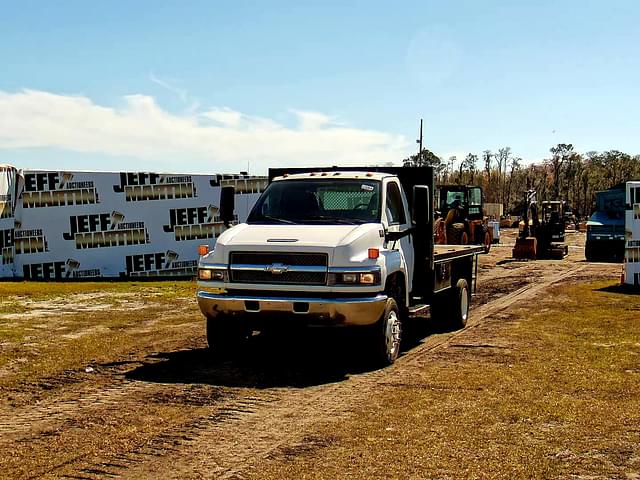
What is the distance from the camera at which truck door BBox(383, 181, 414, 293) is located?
997 centimetres

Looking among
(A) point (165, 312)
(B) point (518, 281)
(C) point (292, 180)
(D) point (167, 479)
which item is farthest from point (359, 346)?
(B) point (518, 281)

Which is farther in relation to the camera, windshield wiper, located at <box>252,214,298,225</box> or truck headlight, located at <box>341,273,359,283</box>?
windshield wiper, located at <box>252,214,298,225</box>

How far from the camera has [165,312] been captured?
1505 cm

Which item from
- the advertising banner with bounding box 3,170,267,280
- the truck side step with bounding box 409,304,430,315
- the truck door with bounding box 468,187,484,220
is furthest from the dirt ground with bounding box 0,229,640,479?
the truck door with bounding box 468,187,484,220

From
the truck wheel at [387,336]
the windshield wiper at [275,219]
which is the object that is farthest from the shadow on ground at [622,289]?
the windshield wiper at [275,219]

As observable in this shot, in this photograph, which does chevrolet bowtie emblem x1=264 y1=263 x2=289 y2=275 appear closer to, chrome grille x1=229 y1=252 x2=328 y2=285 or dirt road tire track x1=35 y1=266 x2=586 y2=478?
chrome grille x1=229 y1=252 x2=328 y2=285

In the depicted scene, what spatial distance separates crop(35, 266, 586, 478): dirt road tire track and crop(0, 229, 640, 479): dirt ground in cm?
2

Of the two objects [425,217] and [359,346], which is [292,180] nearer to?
[425,217]

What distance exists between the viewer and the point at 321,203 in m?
9.91

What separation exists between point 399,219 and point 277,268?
234 cm

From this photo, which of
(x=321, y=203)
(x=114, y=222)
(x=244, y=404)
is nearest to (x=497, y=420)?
(x=244, y=404)

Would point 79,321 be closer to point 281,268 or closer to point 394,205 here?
point 281,268

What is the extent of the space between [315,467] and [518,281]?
1681 cm

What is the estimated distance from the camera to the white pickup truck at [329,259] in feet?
28.5
